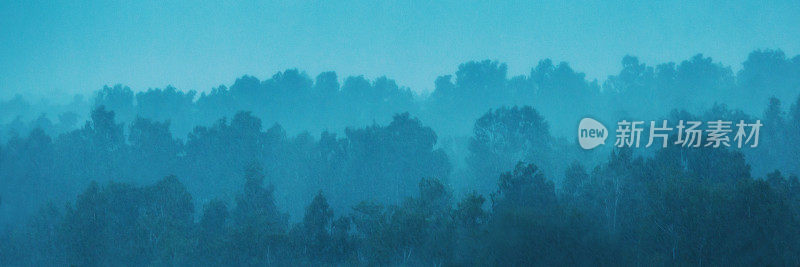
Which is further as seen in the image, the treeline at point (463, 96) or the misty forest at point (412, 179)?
the treeline at point (463, 96)

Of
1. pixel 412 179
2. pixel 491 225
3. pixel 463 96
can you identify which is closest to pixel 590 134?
pixel 412 179

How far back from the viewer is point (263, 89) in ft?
252

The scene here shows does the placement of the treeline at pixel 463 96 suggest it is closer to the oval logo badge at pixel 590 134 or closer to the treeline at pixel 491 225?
the oval logo badge at pixel 590 134

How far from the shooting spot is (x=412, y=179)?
42.7 meters

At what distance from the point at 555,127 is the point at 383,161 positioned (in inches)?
1354

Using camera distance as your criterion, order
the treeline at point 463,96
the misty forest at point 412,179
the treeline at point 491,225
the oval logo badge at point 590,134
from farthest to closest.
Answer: the treeline at point 463,96, the oval logo badge at point 590,134, the misty forest at point 412,179, the treeline at point 491,225

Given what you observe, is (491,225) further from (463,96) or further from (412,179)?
(463,96)

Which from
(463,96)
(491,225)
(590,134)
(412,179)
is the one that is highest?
(463,96)

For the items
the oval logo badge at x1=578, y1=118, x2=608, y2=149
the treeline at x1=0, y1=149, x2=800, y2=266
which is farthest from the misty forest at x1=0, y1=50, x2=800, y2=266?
the oval logo badge at x1=578, y1=118, x2=608, y2=149

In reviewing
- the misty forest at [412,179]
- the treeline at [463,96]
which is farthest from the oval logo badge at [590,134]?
the treeline at [463,96]

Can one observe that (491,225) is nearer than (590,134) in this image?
Yes

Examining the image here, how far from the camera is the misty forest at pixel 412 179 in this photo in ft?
66.5

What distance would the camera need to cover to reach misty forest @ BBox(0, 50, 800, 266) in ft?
66.5

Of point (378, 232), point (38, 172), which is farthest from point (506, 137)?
→ point (38, 172)
